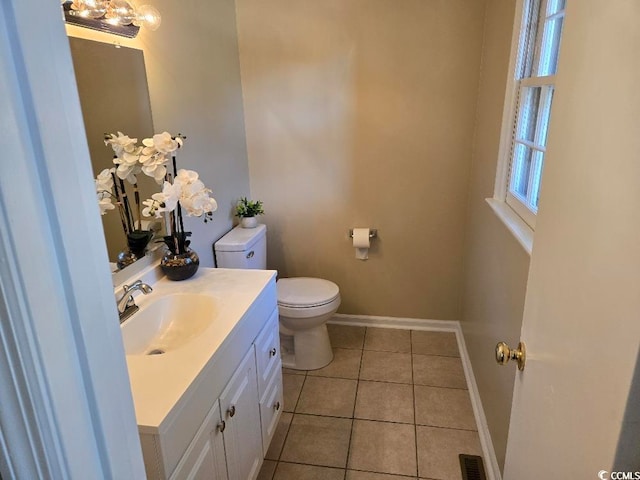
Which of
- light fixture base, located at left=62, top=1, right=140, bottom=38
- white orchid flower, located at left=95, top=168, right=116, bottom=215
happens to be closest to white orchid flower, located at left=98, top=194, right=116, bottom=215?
white orchid flower, located at left=95, top=168, right=116, bottom=215

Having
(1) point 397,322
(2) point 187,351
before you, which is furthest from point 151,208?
(1) point 397,322

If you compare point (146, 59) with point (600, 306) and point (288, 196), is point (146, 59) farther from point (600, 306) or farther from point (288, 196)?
point (600, 306)

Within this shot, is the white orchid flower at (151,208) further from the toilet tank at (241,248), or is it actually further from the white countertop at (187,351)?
the toilet tank at (241,248)

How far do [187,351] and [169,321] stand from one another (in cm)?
42

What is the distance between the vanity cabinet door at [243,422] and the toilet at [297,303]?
79 centimetres

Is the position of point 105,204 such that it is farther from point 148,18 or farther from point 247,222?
point 247,222

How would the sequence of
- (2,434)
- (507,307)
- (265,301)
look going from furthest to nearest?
(265,301), (507,307), (2,434)

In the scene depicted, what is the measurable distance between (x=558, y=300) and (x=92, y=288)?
748 mm

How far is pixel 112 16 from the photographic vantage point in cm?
157

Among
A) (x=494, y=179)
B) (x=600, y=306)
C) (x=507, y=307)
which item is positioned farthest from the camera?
(x=494, y=179)

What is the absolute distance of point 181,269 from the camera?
6.00ft

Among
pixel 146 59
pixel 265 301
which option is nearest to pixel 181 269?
pixel 265 301

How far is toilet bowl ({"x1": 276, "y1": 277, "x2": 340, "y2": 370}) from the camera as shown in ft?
8.15

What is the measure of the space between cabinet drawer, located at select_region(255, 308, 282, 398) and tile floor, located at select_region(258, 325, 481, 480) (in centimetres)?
41
